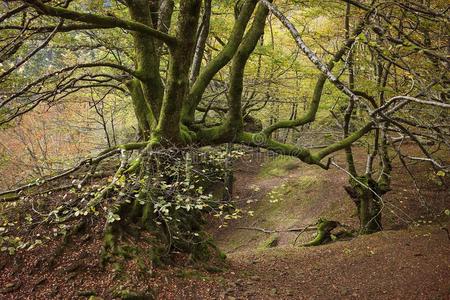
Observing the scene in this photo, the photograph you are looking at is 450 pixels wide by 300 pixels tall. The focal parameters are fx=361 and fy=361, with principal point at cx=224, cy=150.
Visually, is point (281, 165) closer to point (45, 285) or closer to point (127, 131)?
point (127, 131)

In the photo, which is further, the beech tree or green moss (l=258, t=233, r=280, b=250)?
green moss (l=258, t=233, r=280, b=250)

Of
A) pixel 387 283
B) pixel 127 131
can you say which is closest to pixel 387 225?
pixel 387 283

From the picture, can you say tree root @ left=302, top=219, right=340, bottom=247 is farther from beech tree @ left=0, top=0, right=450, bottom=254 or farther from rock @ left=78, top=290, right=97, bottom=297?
rock @ left=78, top=290, right=97, bottom=297

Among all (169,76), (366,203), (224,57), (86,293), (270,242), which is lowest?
(270,242)

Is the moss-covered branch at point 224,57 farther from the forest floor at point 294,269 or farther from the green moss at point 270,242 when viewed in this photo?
the green moss at point 270,242

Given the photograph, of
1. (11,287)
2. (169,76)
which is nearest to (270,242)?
(169,76)

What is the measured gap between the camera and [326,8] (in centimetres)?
991

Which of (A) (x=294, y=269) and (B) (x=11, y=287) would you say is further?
(A) (x=294, y=269)

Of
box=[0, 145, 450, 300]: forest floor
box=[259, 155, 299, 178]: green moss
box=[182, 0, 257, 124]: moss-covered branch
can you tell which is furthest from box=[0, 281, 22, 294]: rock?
box=[259, 155, 299, 178]: green moss

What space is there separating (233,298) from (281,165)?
15763mm

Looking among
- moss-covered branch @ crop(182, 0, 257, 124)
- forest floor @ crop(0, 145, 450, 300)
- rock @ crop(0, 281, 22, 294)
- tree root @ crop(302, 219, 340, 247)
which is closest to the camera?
rock @ crop(0, 281, 22, 294)

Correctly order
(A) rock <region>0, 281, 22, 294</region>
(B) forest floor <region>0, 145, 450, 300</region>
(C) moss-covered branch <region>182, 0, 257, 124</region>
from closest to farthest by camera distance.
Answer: (A) rock <region>0, 281, 22, 294</region> → (B) forest floor <region>0, 145, 450, 300</region> → (C) moss-covered branch <region>182, 0, 257, 124</region>

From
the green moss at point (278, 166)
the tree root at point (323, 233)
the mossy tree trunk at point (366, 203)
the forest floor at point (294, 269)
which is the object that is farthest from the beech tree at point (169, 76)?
the green moss at point (278, 166)

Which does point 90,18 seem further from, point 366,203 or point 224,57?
point 366,203
